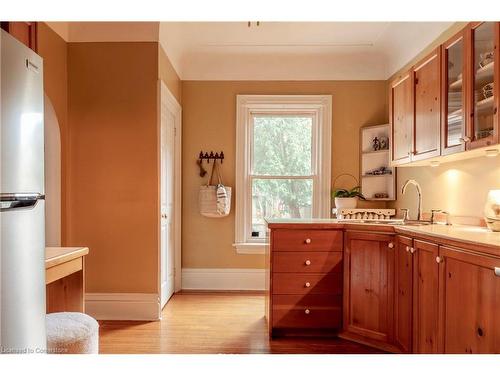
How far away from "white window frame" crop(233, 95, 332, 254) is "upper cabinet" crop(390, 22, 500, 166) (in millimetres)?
1181

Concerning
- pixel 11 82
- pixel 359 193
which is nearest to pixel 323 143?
pixel 359 193

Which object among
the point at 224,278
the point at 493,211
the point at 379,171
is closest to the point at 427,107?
the point at 493,211

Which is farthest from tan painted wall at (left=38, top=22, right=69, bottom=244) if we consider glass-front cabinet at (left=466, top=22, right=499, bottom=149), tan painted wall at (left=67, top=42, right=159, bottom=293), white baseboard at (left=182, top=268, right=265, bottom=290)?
glass-front cabinet at (left=466, top=22, right=499, bottom=149)

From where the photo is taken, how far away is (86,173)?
309 centimetres

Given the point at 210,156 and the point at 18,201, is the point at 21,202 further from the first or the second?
the point at 210,156

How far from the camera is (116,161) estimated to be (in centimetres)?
310

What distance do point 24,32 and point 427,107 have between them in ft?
9.45

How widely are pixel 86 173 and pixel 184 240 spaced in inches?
56.7

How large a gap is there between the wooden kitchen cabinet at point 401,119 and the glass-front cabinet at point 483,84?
73 centimetres

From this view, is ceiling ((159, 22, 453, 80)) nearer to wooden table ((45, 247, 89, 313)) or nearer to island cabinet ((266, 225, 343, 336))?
island cabinet ((266, 225, 343, 336))

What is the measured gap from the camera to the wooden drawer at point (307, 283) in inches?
105

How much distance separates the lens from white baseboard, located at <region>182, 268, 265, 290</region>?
4.11m

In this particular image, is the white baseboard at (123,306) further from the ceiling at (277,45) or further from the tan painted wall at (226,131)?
the ceiling at (277,45)
